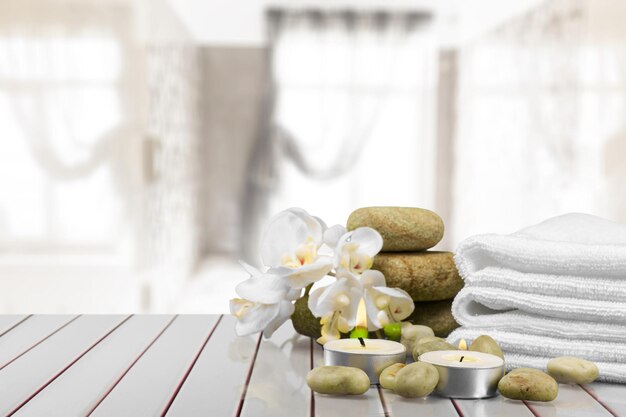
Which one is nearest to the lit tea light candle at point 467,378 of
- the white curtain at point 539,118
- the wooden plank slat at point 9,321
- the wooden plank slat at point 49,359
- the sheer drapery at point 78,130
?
the wooden plank slat at point 49,359

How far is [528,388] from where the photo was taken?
22.4 inches

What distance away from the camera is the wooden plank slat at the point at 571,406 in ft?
1.79

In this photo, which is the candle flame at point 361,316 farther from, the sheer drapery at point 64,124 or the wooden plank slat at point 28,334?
the sheer drapery at point 64,124

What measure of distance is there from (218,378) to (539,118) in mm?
4417

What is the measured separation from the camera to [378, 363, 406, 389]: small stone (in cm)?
58

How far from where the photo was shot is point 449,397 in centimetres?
58

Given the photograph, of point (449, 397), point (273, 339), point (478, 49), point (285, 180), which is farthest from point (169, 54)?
point (449, 397)

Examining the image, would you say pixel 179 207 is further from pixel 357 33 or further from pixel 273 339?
pixel 273 339

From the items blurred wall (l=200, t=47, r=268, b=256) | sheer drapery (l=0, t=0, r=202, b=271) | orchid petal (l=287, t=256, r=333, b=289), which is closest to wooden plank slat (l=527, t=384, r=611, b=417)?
orchid petal (l=287, t=256, r=333, b=289)

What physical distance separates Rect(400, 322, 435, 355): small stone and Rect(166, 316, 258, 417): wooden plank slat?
0.50ft

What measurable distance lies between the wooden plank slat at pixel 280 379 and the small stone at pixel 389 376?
0.20 feet

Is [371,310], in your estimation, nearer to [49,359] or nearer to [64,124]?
[49,359]

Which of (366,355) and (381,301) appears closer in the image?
(366,355)

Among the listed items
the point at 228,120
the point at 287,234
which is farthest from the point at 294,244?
the point at 228,120
